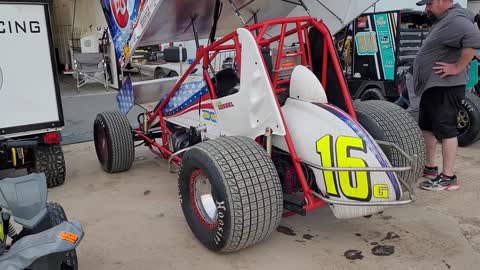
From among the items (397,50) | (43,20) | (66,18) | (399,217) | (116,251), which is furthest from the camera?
(66,18)

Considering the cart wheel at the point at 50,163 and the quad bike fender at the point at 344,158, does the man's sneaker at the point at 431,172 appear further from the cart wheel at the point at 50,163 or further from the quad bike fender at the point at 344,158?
the cart wheel at the point at 50,163

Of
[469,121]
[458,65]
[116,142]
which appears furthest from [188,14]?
[469,121]

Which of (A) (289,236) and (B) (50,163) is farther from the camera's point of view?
(B) (50,163)

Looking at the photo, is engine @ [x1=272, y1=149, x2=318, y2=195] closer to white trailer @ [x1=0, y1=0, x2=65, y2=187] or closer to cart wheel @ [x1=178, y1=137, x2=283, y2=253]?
cart wheel @ [x1=178, y1=137, x2=283, y2=253]

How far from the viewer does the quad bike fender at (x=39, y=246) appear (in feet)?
6.45

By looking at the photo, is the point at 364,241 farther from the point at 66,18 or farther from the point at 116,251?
the point at 66,18

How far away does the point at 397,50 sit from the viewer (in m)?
6.91

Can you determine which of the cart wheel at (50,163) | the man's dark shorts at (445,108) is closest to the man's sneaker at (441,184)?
the man's dark shorts at (445,108)

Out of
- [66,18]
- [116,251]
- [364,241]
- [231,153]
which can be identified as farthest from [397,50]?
[66,18]

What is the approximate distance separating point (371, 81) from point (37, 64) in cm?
505

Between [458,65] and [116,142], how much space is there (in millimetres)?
3296

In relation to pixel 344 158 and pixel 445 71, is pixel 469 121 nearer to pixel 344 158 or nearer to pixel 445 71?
pixel 445 71

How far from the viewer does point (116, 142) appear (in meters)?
4.76

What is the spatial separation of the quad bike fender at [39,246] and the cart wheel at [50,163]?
7.89 feet
